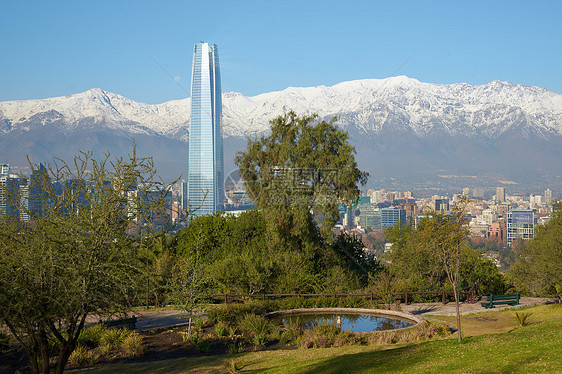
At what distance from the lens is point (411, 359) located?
11984mm

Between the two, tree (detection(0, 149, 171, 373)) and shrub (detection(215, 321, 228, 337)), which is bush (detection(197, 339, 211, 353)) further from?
tree (detection(0, 149, 171, 373))

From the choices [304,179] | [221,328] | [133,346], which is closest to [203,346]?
[221,328]

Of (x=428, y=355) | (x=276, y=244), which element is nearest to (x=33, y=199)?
(x=428, y=355)

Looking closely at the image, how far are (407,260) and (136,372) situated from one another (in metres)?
19.6

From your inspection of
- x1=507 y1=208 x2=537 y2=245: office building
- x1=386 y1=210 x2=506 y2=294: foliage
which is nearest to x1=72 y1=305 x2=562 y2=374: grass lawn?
x1=386 y1=210 x2=506 y2=294: foliage

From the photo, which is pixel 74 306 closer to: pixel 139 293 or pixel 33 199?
pixel 139 293

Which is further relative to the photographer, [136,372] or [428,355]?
[136,372]

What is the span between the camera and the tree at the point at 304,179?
95.7 ft

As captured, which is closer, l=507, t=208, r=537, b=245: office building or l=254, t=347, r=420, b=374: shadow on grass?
l=254, t=347, r=420, b=374: shadow on grass

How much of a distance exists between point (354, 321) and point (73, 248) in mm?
13527

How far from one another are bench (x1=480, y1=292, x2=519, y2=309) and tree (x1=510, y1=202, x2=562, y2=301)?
1491 millimetres

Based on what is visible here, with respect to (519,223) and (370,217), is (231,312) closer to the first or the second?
(519,223)

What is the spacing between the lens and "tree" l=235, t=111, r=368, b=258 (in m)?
29.2

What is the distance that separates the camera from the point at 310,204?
97.9 feet
